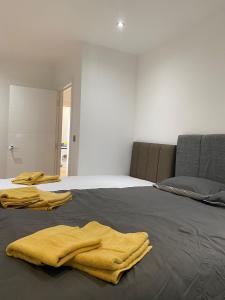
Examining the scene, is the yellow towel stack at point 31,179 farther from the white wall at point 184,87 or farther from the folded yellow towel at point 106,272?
the folded yellow towel at point 106,272

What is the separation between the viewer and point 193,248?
117 centimetres

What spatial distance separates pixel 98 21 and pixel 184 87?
3.95 feet

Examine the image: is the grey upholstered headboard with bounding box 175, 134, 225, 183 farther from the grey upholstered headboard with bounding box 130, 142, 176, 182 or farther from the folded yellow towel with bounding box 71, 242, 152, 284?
the folded yellow towel with bounding box 71, 242, 152, 284

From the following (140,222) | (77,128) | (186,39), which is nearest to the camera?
(140,222)

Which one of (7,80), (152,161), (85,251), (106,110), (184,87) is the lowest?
(85,251)

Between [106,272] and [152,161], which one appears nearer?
[106,272]

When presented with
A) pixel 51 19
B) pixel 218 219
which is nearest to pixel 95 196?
pixel 218 219

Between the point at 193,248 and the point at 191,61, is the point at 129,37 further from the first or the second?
the point at 193,248

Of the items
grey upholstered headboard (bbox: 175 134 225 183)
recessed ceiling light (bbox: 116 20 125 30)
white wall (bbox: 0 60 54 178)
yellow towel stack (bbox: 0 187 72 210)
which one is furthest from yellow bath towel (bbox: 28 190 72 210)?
white wall (bbox: 0 60 54 178)

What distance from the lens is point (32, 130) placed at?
467 centimetres

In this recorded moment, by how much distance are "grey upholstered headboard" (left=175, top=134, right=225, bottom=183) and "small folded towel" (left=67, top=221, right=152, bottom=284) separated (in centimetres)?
159

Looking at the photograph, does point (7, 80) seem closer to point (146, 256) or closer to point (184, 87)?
point (184, 87)

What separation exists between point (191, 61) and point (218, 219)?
1970 mm

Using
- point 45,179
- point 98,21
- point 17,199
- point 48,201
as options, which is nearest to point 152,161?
point 45,179
